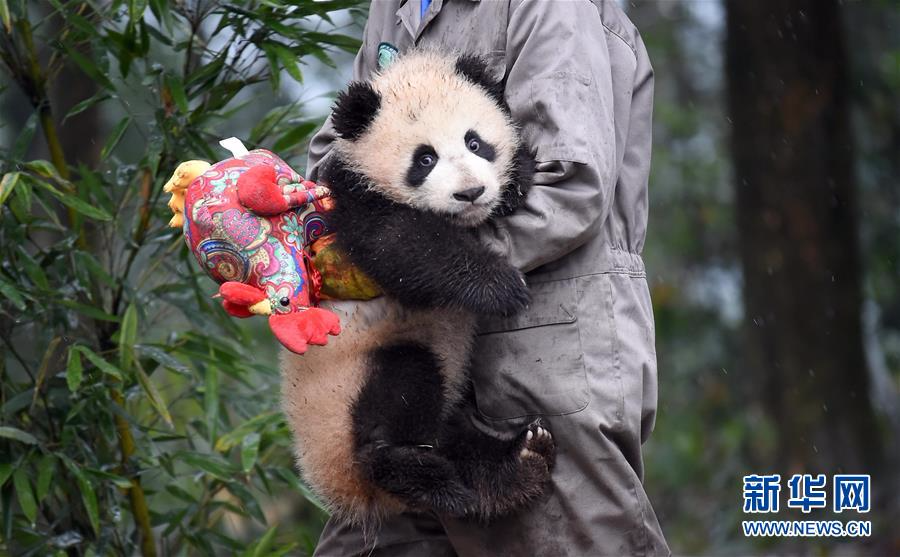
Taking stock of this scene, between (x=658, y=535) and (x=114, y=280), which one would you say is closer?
(x=658, y=535)

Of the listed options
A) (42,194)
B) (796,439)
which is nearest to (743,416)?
(796,439)

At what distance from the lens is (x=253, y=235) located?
2.45m

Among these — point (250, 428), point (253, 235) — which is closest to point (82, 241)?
→ point (250, 428)

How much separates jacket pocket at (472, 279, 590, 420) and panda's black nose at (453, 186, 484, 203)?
0.90 ft

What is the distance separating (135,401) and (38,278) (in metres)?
0.70

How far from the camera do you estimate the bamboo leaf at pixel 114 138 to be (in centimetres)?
350

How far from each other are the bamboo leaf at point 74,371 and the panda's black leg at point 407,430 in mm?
1155

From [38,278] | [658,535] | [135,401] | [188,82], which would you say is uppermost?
[188,82]

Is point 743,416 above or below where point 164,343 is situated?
below

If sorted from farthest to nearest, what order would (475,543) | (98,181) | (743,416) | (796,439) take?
(743,416), (796,439), (98,181), (475,543)

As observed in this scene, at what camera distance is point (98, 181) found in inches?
147

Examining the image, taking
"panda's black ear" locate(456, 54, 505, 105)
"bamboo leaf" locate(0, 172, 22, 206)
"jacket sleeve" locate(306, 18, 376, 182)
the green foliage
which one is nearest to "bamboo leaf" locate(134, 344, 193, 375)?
the green foliage

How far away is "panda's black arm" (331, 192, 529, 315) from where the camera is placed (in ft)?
7.90

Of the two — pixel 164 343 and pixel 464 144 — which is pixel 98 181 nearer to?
pixel 164 343
